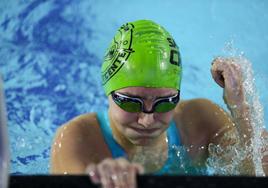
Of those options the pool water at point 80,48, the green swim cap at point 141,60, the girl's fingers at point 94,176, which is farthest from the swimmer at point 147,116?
the pool water at point 80,48

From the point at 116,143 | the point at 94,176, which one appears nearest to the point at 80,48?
the point at 116,143

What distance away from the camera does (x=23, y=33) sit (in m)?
4.73

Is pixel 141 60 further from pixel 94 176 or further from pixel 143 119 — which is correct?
pixel 94 176

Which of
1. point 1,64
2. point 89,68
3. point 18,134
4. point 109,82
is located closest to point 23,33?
point 1,64

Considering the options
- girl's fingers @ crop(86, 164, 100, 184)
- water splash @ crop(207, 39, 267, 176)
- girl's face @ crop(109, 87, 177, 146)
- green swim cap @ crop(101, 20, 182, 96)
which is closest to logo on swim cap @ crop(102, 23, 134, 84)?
green swim cap @ crop(101, 20, 182, 96)

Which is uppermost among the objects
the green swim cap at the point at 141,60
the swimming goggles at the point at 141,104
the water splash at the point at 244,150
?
the green swim cap at the point at 141,60

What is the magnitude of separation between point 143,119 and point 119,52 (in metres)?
0.35

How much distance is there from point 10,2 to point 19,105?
4.63 feet

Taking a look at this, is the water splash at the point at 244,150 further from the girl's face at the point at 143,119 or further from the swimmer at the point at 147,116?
the girl's face at the point at 143,119

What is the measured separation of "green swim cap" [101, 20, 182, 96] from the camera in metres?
2.17

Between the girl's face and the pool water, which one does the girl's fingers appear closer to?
the girl's face

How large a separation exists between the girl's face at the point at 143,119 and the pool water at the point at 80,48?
1434 millimetres

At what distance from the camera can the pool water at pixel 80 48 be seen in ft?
13.2

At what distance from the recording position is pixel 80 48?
474 centimetres
